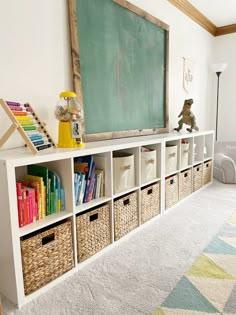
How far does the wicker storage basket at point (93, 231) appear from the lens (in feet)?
5.07

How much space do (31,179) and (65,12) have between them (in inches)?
46.9

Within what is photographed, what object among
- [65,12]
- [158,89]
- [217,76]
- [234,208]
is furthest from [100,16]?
[217,76]

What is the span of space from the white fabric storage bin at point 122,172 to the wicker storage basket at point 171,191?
590mm

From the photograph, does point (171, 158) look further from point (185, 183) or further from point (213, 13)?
point (213, 13)

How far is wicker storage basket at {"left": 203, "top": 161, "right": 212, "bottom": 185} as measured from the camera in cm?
321

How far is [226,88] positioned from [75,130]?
3.38 m

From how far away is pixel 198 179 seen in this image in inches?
120

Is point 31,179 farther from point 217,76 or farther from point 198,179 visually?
point 217,76

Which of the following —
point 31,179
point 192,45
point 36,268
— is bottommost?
point 36,268

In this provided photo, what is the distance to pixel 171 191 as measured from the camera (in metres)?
2.47

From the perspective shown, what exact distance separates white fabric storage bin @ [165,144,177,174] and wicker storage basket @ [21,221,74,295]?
1.25 metres

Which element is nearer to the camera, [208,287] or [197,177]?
[208,287]

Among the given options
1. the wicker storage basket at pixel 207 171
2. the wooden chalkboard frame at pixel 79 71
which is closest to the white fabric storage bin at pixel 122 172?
the wooden chalkboard frame at pixel 79 71

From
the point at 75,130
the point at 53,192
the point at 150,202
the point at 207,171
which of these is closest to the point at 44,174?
the point at 53,192
